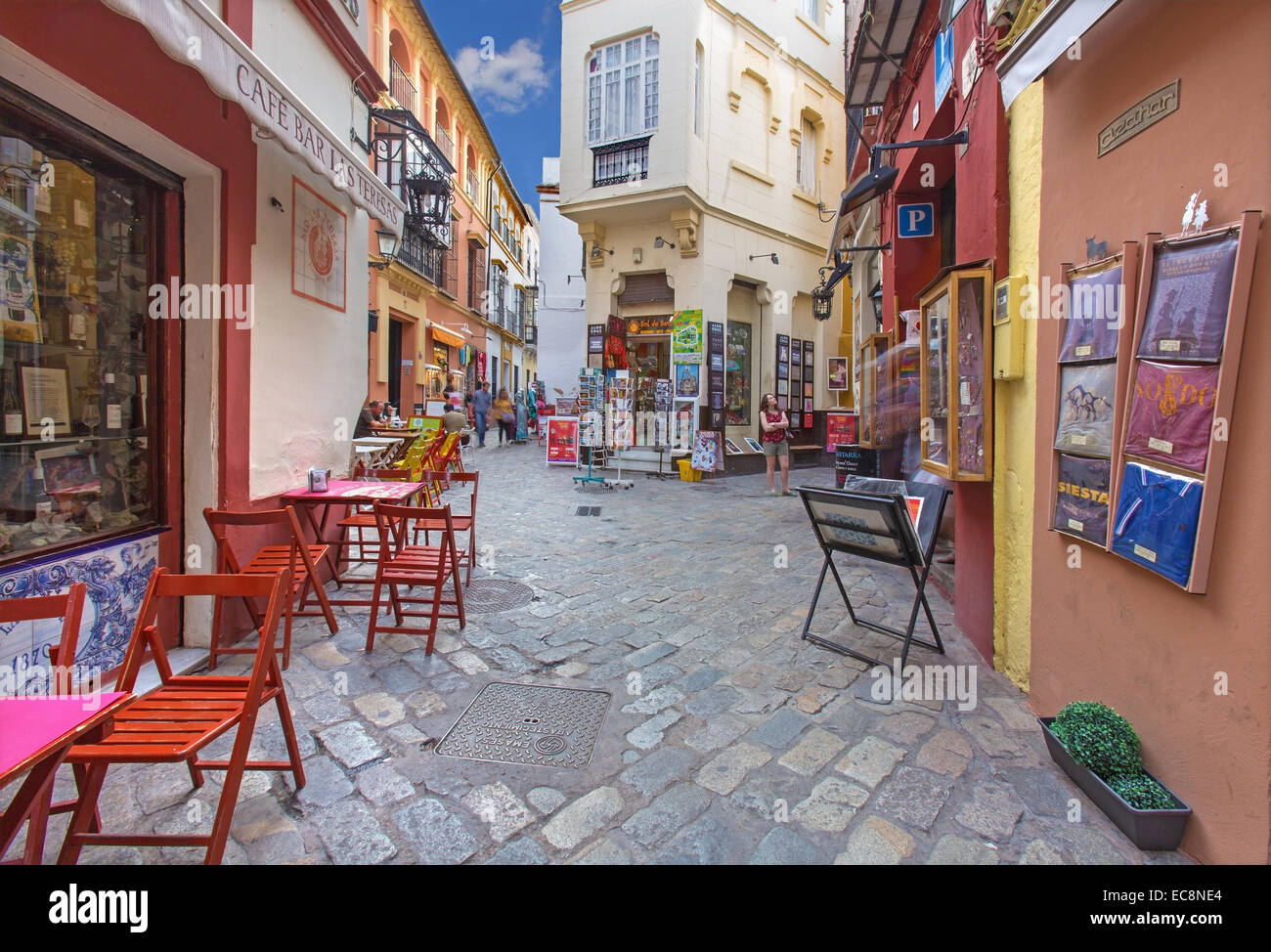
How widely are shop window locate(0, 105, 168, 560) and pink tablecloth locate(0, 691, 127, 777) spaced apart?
190cm

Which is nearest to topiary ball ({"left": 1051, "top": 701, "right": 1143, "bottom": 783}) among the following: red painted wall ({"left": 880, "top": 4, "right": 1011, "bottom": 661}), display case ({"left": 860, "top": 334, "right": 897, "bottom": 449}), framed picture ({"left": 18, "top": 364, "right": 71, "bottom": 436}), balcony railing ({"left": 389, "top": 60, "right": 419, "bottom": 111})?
red painted wall ({"left": 880, "top": 4, "right": 1011, "bottom": 661})

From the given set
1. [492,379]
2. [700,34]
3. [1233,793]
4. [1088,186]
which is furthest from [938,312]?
[492,379]

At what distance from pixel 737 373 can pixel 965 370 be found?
456 inches

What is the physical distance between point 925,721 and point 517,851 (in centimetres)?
206

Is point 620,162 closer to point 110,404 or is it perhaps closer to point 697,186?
point 697,186

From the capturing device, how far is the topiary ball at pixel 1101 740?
237 centimetres

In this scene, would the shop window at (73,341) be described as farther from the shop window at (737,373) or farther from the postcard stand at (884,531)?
the shop window at (737,373)

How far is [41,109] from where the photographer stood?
290cm

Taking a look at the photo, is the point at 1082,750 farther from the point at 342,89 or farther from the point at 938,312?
the point at 342,89

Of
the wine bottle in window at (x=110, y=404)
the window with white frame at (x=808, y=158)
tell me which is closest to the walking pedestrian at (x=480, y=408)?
the window with white frame at (x=808, y=158)

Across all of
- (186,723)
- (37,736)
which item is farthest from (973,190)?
(37,736)

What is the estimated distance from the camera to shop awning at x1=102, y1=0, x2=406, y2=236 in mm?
2635

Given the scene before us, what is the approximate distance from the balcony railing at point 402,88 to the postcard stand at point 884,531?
1701 cm
